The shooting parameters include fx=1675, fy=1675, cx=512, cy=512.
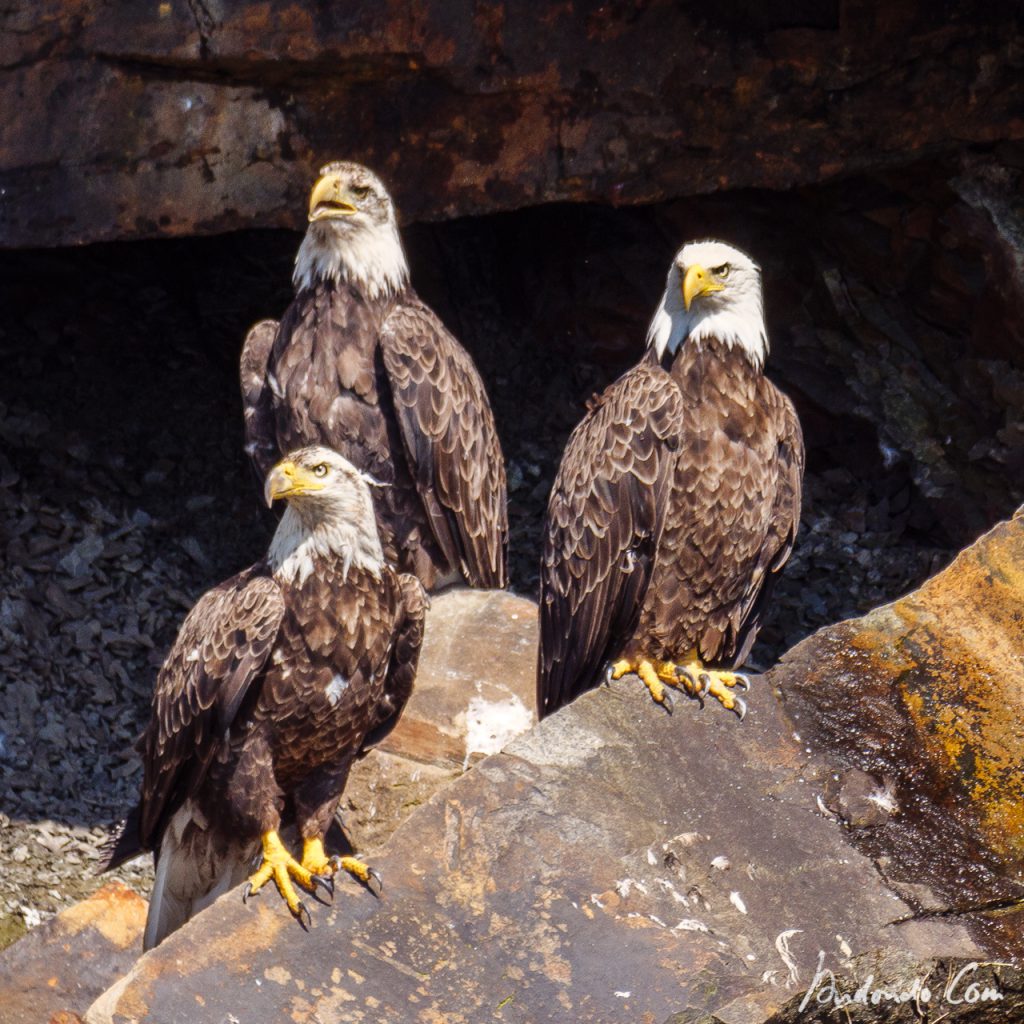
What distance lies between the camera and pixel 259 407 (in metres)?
6.18

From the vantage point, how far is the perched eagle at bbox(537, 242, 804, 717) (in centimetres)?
483

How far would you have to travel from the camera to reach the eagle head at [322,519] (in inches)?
173

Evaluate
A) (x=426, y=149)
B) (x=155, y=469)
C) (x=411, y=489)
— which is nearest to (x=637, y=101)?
(x=426, y=149)

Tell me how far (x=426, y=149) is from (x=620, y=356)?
1.94 metres

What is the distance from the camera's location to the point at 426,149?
6496 mm

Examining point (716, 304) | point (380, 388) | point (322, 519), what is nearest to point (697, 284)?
point (716, 304)

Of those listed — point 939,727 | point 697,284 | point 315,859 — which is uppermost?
point 697,284

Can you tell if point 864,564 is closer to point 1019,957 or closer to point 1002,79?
point 1002,79

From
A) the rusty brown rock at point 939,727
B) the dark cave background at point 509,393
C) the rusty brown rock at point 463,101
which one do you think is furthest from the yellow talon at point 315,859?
the rusty brown rock at point 463,101

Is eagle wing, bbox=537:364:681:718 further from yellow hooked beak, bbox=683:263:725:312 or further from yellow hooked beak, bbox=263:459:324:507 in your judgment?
yellow hooked beak, bbox=263:459:324:507

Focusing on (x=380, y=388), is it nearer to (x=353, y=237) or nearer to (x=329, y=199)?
(x=353, y=237)

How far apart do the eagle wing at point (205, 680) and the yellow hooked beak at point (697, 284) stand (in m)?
1.45

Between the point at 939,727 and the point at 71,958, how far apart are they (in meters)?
2.62

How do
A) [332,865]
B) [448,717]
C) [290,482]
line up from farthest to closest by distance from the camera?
1. [448,717]
2. [290,482]
3. [332,865]
